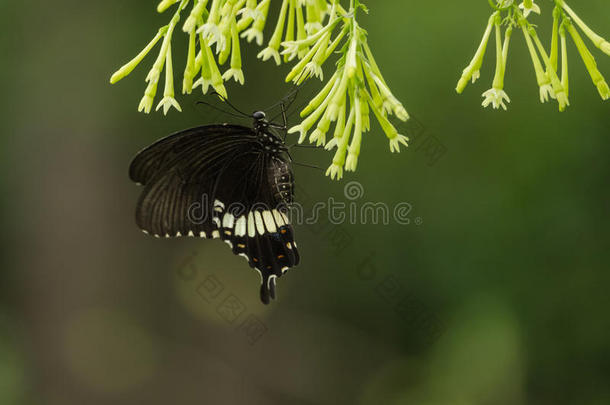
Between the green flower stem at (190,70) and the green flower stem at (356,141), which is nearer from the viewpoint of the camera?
the green flower stem at (356,141)

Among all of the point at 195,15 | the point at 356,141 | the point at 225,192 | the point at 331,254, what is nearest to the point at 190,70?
the point at 195,15

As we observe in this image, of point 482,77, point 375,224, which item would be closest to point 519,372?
point 375,224

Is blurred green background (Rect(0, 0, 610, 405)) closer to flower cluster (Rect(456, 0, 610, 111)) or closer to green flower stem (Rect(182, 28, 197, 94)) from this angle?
flower cluster (Rect(456, 0, 610, 111))

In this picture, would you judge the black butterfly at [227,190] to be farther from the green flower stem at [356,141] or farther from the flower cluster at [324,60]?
the green flower stem at [356,141]

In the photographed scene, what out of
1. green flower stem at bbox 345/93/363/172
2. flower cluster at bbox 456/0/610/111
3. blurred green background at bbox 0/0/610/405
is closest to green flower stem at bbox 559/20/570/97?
flower cluster at bbox 456/0/610/111

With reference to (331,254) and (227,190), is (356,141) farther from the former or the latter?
(331,254)

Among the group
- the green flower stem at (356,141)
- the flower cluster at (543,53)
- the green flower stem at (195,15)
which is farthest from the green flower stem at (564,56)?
the green flower stem at (195,15)
